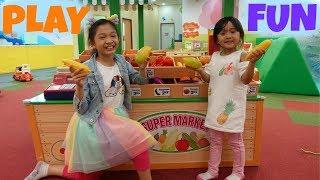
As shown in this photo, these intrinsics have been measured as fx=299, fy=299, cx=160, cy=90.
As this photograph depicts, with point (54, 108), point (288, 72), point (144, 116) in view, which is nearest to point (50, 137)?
point (54, 108)

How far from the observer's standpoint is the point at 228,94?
194 cm

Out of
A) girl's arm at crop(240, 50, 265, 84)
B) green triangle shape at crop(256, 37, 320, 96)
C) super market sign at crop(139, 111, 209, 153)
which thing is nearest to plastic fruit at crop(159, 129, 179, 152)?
super market sign at crop(139, 111, 209, 153)

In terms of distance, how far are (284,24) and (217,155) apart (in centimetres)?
643

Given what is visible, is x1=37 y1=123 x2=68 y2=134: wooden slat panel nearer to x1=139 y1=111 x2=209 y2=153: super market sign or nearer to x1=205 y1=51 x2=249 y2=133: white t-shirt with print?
x1=139 y1=111 x2=209 y2=153: super market sign

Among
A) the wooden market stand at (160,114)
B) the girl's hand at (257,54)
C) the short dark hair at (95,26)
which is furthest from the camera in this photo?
the wooden market stand at (160,114)

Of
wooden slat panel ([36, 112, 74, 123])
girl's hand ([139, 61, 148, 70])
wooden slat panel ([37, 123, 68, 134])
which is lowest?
wooden slat panel ([37, 123, 68, 134])

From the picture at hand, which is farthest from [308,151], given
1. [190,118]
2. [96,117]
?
[96,117]

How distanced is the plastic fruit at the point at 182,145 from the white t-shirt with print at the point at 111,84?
65 cm

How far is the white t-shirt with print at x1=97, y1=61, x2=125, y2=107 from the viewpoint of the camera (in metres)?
1.82

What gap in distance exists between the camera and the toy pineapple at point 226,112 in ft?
6.37

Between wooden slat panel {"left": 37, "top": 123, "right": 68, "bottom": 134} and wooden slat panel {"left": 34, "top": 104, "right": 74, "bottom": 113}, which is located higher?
wooden slat panel {"left": 34, "top": 104, "right": 74, "bottom": 113}

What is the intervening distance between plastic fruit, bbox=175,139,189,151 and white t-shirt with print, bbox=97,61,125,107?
0.65 m

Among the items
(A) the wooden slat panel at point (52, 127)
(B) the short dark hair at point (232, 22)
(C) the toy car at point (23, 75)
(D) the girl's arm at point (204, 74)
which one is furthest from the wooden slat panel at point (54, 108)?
(C) the toy car at point (23, 75)

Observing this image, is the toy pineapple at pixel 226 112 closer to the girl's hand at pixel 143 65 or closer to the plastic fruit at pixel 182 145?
the plastic fruit at pixel 182 145
